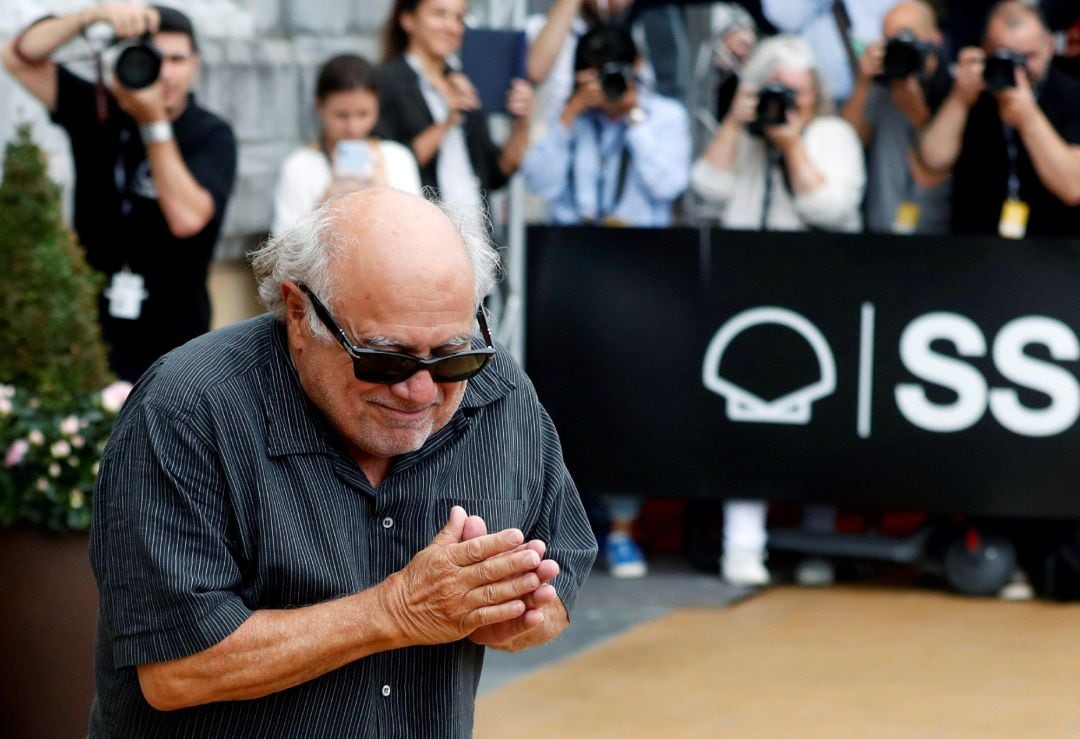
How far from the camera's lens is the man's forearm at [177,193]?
5785mm

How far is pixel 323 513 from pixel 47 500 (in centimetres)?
195

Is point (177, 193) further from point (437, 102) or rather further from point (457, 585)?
point (457, 585)

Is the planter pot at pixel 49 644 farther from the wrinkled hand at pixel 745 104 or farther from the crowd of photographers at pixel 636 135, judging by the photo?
the wrinkled hand at pixel 745 104

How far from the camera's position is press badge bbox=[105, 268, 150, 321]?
589 cm

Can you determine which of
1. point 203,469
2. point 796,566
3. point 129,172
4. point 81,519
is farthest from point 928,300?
point 203,469

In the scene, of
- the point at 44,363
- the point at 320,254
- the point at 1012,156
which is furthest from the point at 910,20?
the point at 320,254

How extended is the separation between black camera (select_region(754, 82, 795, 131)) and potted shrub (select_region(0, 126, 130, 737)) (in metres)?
3.27

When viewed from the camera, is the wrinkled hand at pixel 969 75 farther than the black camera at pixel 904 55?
No

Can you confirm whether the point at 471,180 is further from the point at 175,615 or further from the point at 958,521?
the point at 175,615

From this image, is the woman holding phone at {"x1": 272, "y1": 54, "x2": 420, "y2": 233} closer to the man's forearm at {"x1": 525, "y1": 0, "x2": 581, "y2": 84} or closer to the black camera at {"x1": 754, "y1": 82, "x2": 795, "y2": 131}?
the man's forearm at {"x1": 525, "y1": 0, "x2": 581, "y2": 84}

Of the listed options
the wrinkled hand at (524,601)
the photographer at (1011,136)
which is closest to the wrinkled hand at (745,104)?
the photographer at (1011,136)

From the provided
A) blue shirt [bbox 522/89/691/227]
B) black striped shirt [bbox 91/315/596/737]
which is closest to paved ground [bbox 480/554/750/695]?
blue shirt [bbox 522/89/691/227]

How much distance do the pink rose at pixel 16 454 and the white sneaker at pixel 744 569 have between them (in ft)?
11.8

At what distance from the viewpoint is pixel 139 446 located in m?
2.66
